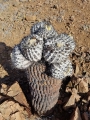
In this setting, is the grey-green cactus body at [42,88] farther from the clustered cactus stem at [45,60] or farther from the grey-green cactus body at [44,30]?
Result: the grey-green cactus body at [44,30]

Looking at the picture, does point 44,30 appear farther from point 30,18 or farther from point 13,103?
point 30,18

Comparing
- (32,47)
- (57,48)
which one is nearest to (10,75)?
(32,47)

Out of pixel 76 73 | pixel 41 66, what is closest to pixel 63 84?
pixel 76 73

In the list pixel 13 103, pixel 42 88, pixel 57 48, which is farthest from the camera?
pixel 13 103

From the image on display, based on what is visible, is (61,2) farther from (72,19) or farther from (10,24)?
(10,24)

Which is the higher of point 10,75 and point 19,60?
point 19,60

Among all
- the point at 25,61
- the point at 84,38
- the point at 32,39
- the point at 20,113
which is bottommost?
the point at 20,113
